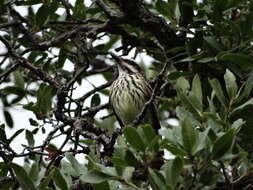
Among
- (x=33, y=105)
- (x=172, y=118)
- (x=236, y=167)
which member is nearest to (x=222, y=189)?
(x=236, y=167)

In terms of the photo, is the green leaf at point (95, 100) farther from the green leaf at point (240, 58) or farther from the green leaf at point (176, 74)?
the green leaf at point (240, 58)

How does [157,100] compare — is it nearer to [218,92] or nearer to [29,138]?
[29,138]

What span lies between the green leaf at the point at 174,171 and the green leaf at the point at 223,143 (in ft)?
0.57

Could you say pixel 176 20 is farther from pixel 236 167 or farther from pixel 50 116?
pixel 236 167

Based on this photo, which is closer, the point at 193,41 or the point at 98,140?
the point at 98,140

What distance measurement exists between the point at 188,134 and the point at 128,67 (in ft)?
11.4

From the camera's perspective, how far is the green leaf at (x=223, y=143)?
2797 mm

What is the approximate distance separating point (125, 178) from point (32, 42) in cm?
194

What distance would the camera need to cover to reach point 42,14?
4504mm

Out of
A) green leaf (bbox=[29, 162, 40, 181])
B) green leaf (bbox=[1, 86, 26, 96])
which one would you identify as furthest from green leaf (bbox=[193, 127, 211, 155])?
green leaf (bbox=[1, 86, 26, 96])

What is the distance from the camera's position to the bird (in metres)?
6.05

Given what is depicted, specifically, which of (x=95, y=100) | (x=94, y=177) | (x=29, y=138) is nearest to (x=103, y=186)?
(x=94, y=177)

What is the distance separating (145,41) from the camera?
4855mm

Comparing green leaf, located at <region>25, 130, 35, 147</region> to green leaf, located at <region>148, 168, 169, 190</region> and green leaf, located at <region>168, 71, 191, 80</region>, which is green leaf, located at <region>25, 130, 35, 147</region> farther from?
green leaf, located at <region>148, 168, 169, 190</region>
